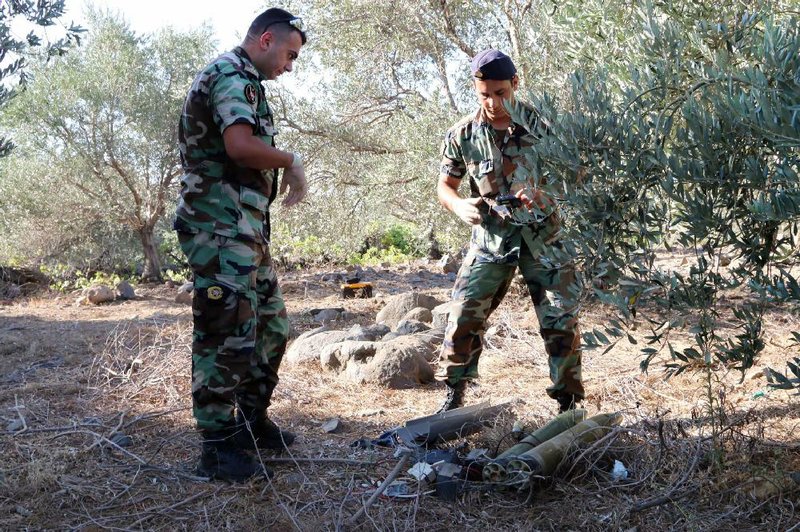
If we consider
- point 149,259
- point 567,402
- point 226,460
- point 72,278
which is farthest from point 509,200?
point 72,278

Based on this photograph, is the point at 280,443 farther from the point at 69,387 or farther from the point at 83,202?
the point at 83,202

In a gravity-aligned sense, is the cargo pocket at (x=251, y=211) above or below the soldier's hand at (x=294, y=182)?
below

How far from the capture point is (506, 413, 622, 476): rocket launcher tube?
10.2ft

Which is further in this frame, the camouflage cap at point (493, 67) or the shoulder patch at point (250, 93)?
the camouflage cap at point (493, 67)

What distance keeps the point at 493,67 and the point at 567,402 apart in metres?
1.75

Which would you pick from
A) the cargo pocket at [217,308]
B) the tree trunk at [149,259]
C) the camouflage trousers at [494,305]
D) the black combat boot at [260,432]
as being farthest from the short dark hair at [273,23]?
the tree trunk at [149,259]

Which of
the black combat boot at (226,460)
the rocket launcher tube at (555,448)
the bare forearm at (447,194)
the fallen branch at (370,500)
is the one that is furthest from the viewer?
the bare forearm at (447,194)

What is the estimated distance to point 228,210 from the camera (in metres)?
3.33

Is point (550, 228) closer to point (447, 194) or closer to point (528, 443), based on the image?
point (447, 194)

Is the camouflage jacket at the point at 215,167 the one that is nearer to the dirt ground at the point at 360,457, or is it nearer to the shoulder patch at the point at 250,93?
the shoulder patch at the point at 250,93

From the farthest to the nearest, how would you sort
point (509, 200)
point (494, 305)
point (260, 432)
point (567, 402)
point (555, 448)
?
1. point (494, 305)
2. point (567, 402)
3. point (509, 200)
4. point (260, 432)
5. point (555, 448)

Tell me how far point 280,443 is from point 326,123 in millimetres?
7129

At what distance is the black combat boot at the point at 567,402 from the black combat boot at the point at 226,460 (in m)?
1.55

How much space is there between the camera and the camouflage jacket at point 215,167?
329 cm
